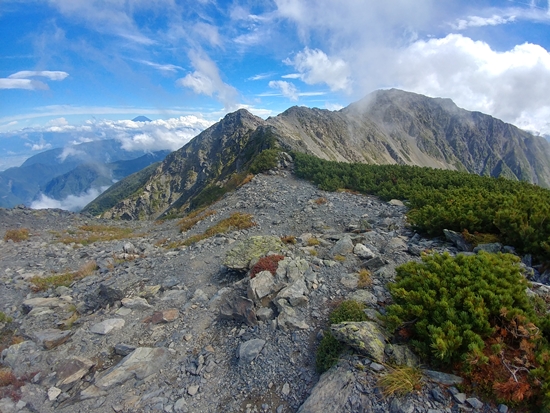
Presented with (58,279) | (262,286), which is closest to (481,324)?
(262,286)

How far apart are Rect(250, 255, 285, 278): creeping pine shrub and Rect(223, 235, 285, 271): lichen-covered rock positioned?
2.86 ft

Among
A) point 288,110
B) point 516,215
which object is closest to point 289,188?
point 516,215

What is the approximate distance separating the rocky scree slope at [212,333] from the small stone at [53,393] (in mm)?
22

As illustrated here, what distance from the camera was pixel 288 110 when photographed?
159m

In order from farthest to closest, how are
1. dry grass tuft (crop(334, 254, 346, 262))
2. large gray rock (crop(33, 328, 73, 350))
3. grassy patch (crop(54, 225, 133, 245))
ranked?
grassy patch (crop(54, 225, 133, 245)) → dry grass tuft (crop(334, 254, 346, 262)) → large gray rock (crop(33, 328, 73, 350))

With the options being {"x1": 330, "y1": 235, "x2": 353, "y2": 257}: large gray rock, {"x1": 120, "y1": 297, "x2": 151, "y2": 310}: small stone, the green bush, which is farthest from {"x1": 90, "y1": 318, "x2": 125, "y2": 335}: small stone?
the green bush

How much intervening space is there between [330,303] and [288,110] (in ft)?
528

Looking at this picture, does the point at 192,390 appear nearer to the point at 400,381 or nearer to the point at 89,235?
the point at 400,381

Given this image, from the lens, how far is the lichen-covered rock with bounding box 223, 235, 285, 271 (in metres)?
10.8

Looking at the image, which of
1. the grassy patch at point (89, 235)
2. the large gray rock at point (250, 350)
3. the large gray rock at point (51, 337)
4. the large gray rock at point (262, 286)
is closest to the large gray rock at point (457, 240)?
the large gray rock at point (262, 286)

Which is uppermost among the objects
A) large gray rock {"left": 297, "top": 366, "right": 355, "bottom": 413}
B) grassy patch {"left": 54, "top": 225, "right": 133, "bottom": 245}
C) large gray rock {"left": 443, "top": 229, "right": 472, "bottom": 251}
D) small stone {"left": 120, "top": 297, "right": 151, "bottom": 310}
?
large gray rock {"left": 443, "top": 229, "right": 472, "bottom": 251}

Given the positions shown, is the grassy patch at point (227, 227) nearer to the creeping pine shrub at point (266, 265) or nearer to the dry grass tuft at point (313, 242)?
the dry grass tuft at point (313, 242)

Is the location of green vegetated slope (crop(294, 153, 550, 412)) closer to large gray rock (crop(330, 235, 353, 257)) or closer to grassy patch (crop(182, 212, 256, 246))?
large gray rock (crop(330, 235, 353, 257))

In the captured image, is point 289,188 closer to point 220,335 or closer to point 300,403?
point 220,335
